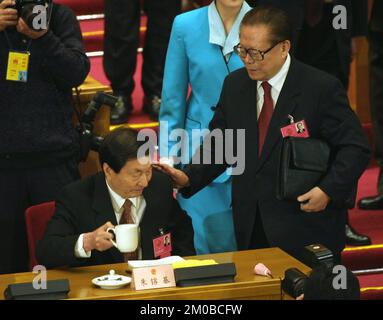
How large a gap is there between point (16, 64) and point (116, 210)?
87 centimetres

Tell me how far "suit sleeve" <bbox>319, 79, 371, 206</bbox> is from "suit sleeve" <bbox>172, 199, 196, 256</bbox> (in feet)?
1.83

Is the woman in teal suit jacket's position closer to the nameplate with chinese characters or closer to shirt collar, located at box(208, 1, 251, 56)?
shirt collar, located at box(208, 1, 251, 56)

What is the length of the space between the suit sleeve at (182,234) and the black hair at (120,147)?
0.31 meters

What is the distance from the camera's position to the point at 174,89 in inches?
194

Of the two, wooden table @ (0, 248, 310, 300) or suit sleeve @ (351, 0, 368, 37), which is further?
suit sleeve @ (351, 0, 368, 37)

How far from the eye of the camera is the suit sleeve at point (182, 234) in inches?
174

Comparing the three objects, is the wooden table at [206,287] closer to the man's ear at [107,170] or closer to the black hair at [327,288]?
the man's ear at [107,170]

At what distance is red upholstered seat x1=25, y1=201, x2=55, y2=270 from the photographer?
176 inches

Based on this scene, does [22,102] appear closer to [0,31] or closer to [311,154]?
[0,31]

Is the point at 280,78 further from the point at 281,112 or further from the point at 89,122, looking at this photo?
the point at 89,122

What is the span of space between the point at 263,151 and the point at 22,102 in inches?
43.8

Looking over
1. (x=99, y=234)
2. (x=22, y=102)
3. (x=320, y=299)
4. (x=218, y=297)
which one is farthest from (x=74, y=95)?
(x=320, y=299)

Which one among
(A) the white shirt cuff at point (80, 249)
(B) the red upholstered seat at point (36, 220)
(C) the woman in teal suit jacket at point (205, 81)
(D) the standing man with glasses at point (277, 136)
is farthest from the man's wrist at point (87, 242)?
(C) the woman in teal suit jacket at point (205, 81)

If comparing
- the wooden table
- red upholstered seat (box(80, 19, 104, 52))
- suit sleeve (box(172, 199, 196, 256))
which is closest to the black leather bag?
the wooden table
